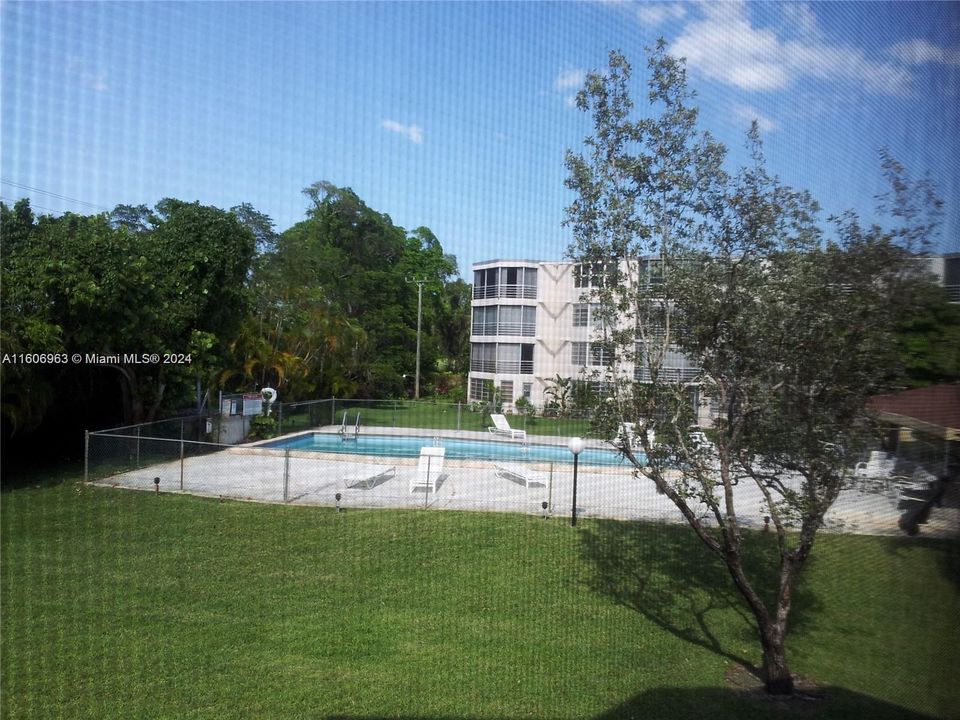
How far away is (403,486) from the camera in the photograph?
18.4ft

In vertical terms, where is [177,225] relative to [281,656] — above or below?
above

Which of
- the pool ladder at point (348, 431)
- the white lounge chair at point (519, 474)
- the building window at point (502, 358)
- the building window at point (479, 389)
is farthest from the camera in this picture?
the pool ladder at point (348, 431)

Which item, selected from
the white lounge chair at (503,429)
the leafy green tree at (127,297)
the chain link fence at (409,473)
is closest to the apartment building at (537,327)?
the white lounge chair at (503,429)

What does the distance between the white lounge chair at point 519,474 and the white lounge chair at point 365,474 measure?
0.97m

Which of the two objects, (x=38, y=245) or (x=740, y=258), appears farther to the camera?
(x=38, y=245)

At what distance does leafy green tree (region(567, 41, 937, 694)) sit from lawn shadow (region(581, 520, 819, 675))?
0.56 meters

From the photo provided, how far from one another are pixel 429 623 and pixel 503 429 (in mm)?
4618

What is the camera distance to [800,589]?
3.32 meters

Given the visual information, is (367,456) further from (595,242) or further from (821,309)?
(821,309)

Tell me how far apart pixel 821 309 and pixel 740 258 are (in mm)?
300

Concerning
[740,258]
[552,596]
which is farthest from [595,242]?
[552,596]

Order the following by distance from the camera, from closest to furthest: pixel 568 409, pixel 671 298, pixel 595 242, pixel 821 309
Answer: pixel 821 309
pixel 671 298
pixel 595 242
pixel 568 409

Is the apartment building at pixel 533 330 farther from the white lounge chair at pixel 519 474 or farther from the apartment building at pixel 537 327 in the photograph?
the white lounge chair at pixel 519 474

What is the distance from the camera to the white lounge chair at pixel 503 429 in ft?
23.8
